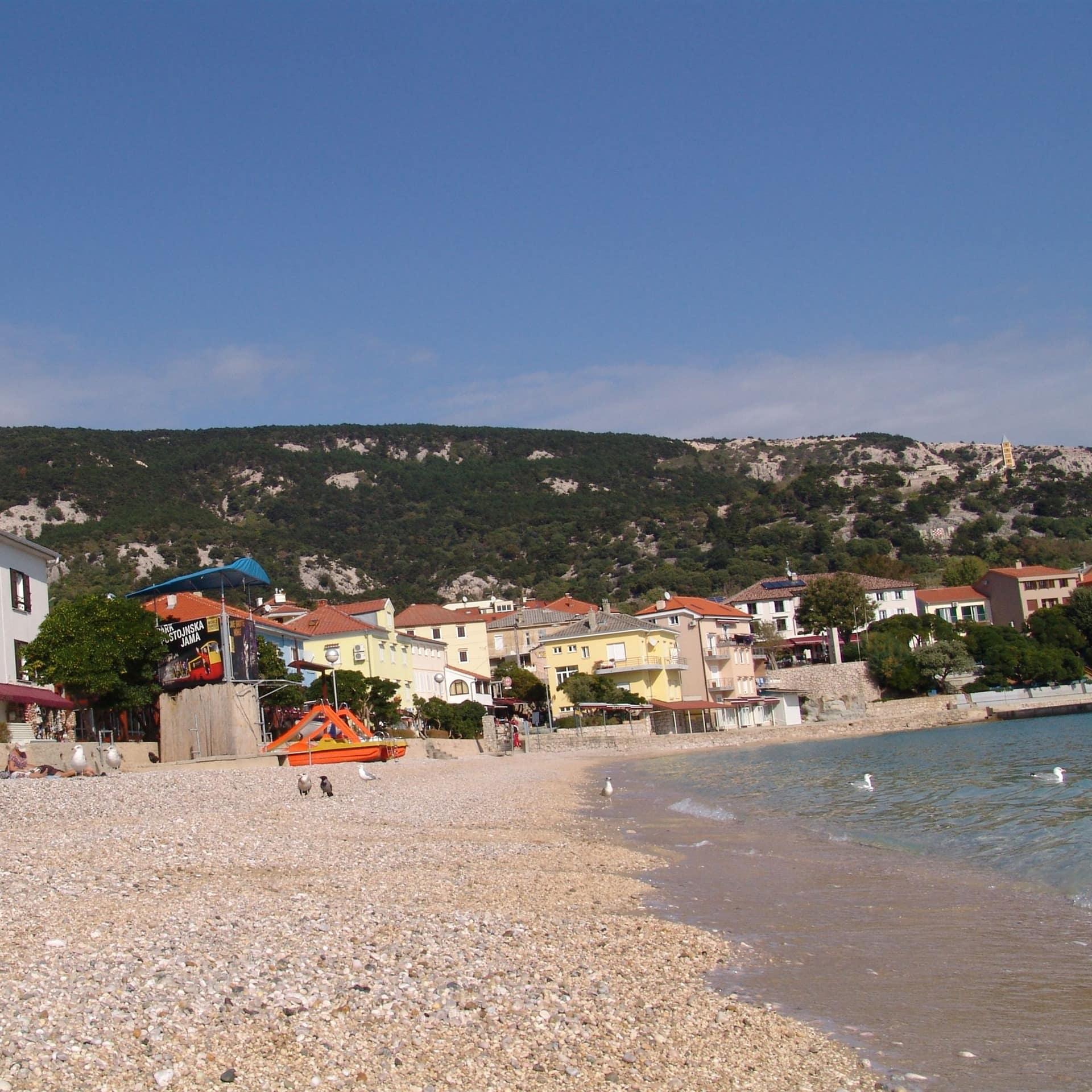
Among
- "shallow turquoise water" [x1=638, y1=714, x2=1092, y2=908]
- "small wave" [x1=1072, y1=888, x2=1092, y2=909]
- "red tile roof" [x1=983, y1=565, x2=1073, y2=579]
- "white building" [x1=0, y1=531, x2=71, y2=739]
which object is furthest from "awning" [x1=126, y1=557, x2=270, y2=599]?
"red tile roof" [x1=983, y1=565, x2=1073, y2=579]

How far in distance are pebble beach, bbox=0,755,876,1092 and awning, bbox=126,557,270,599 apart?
24289mm

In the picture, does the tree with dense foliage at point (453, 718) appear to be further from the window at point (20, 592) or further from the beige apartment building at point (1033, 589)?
the beige apartment building at point (1033, 589)

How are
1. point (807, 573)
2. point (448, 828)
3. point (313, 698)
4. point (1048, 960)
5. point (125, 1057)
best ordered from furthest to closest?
point (807, 573)
point (313, 698)
point (448, 828)
point (1048, 960)
point (125, 1057)

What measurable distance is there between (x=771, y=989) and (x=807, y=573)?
130 metres

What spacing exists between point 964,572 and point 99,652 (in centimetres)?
10843

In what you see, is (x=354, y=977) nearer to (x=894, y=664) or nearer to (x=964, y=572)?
(x=894, y=664)

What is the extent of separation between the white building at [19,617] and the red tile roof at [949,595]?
307 feet

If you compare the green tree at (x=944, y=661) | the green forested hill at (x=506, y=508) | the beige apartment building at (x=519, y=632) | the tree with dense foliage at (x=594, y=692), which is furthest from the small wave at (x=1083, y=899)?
the green forested hill at (x=506, y=508)

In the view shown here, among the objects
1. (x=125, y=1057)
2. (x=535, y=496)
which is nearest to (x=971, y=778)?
(x=125, y=1057)

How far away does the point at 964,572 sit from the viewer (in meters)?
122

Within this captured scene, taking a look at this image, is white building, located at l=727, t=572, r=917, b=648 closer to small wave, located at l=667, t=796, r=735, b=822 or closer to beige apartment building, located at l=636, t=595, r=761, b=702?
beige apartment building, located at l=636, t=595, r=761, b=702

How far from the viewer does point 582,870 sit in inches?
527

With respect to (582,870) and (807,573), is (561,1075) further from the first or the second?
(807,573)

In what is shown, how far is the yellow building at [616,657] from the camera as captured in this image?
7919cm
